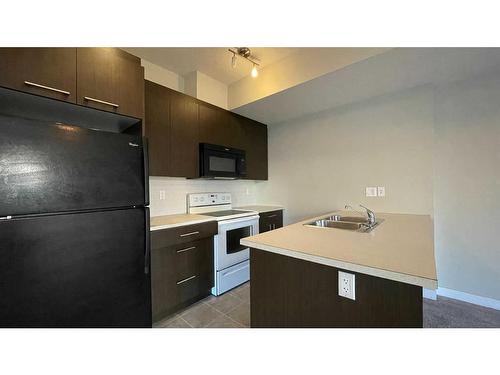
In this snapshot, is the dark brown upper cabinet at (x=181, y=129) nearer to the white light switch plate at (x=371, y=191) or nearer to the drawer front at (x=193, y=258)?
the drawer front at (x=193, y=258)

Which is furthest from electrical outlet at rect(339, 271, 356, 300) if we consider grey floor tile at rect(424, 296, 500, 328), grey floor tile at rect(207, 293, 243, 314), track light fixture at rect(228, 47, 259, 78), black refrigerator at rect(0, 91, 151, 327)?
track light fixture at rect(228, 47, 259, 78)

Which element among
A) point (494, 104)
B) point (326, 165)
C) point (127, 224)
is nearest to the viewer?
point (127, 224)

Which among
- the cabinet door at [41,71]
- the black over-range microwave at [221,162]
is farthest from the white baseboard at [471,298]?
the cabinet door at [41,71]

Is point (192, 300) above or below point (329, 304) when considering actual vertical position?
below

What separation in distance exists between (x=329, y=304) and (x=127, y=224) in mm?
1223

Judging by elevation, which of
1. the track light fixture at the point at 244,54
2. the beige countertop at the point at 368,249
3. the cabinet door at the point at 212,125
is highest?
the track light fixture at the point at 244,54

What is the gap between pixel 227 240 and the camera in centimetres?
209

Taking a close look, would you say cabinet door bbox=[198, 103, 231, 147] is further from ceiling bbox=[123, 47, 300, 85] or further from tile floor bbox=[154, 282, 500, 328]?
tile floor bbox=[154, 282, 500, 328]

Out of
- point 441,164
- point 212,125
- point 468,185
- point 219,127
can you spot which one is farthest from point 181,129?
point 468,185

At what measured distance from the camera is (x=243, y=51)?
74.5 inches

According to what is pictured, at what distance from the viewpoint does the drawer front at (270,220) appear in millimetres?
2570

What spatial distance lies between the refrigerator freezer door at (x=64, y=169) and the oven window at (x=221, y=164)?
3.23 ft

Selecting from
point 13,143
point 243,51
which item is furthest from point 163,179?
point 243,51

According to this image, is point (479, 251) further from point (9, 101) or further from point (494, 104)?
point (9, 101)
